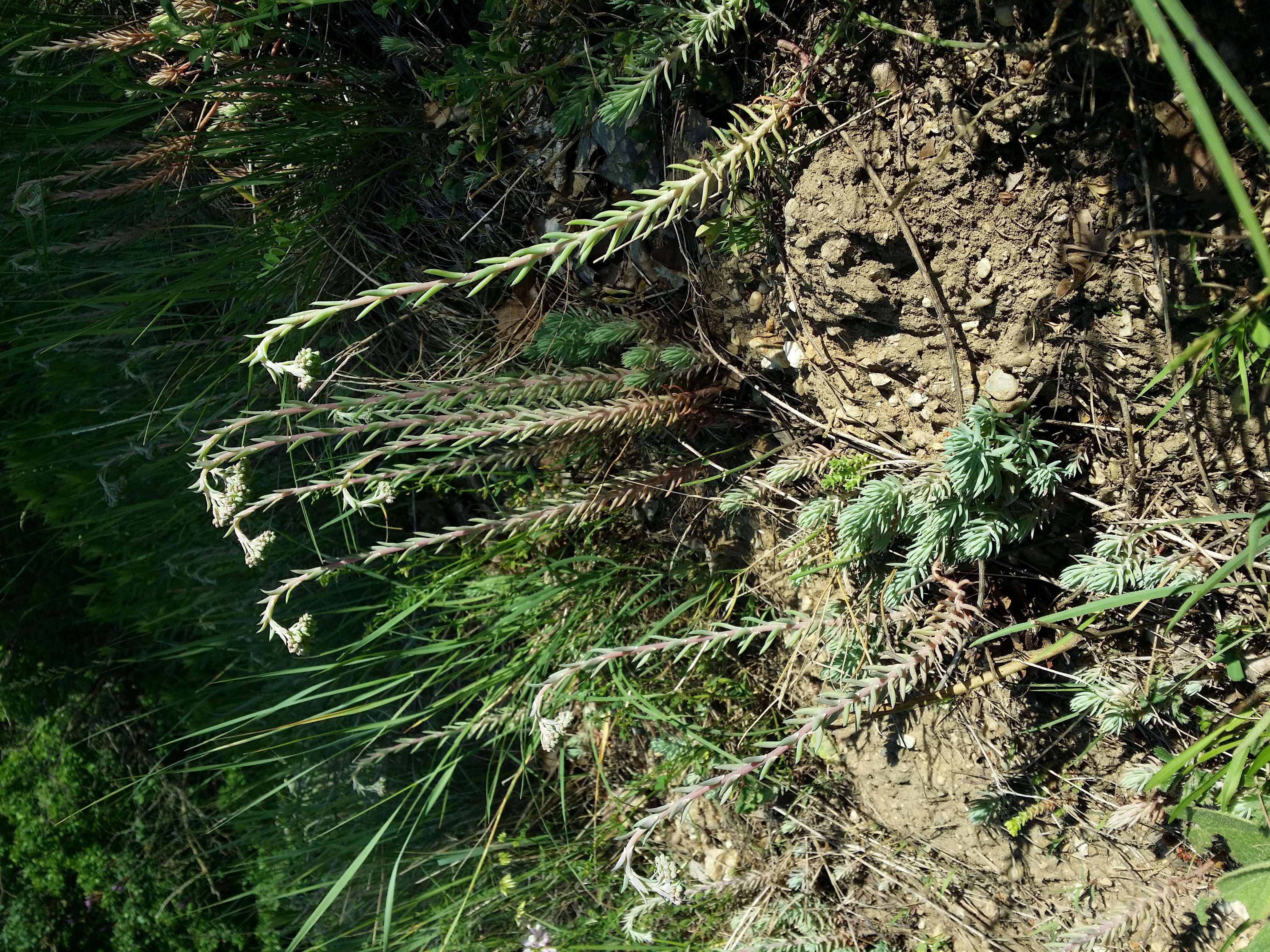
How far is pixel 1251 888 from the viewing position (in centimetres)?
148

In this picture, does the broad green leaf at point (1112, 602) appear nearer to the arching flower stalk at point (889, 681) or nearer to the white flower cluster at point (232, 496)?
the arching flower stalk at point (889, 681)

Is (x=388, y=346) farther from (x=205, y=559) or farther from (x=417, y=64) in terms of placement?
(x=205, y=559)

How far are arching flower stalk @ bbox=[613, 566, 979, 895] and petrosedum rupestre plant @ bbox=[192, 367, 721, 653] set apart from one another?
64 cm

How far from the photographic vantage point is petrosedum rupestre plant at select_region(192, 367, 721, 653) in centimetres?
170

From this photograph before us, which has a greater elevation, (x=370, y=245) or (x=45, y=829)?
(x=370, y=245)

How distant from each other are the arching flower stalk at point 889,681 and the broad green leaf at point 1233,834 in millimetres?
502

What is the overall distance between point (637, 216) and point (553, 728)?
1182mm

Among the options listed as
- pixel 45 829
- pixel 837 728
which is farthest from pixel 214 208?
pixel 45 829

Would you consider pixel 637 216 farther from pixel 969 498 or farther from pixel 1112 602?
pixel 1112 602

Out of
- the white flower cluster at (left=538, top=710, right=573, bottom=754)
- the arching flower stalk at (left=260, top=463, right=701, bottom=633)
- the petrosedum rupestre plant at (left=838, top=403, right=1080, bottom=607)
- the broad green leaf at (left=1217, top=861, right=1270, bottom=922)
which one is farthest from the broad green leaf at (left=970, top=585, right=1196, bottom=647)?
the white flower cluster at (left=538, top=710, right=573, bottom=754)

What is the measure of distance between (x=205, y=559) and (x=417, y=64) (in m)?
1.73

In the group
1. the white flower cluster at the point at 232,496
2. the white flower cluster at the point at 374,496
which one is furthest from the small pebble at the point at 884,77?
the white flower cluster at the point at 232,496

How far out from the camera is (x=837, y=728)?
6.86ft

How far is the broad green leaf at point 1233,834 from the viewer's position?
57.6 inches
